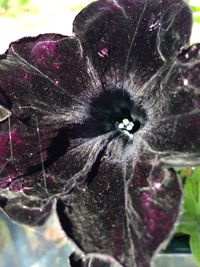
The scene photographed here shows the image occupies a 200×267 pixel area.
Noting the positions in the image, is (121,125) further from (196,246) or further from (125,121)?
(196,246)

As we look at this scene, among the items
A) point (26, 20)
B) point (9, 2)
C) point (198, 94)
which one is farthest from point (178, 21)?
point (9, 2)

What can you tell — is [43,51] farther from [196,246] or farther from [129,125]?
[196,246]

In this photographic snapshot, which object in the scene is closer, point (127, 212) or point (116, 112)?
point (127, 212)

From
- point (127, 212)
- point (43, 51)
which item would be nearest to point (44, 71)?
point (43, 51)

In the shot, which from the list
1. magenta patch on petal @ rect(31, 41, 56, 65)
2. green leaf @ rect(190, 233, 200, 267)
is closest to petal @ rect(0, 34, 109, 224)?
magenta patch on petal @ rect(31, 41, 56, 65)

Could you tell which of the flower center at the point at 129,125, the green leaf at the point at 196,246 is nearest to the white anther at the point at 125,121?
the flower center at the point at 129,125

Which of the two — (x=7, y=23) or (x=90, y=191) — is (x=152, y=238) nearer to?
(x=90, y=191)

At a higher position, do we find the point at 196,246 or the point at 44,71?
the point at 44,71
